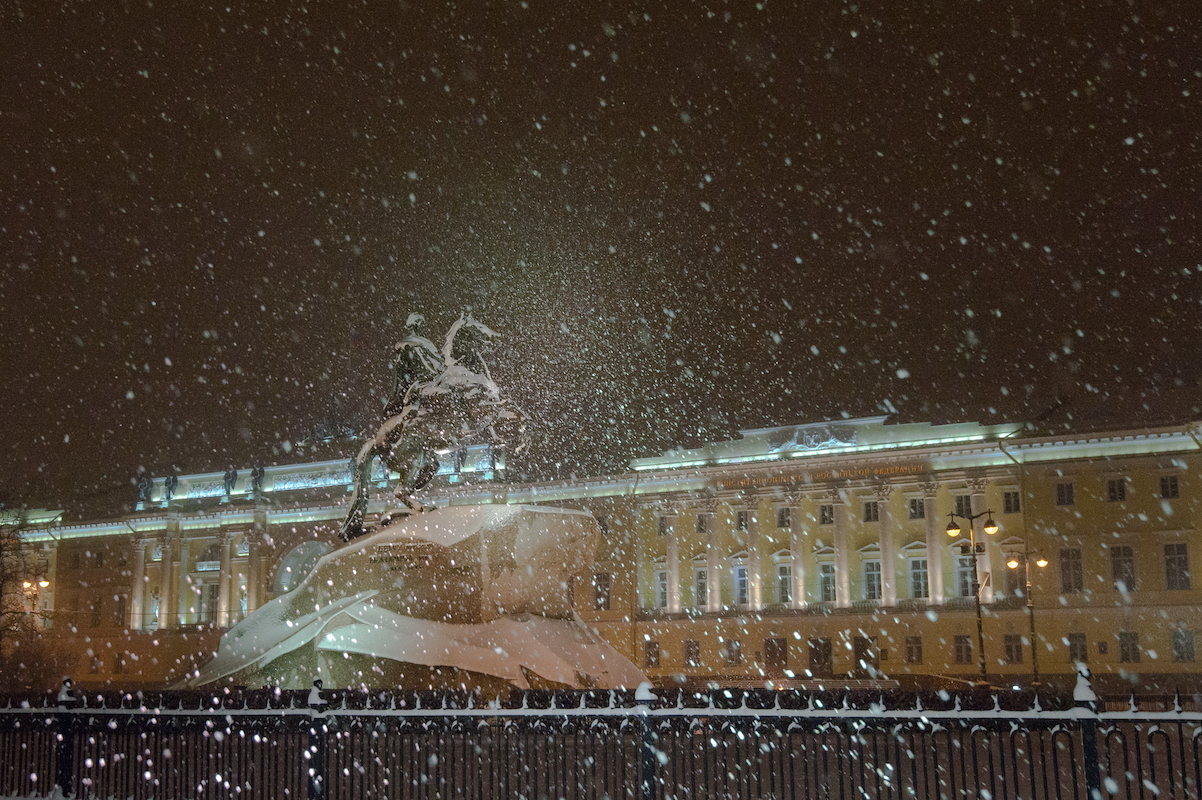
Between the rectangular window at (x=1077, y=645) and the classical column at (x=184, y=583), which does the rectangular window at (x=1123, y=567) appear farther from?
the classical column at (x=184, y=583)

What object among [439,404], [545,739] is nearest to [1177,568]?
→ [439,404]

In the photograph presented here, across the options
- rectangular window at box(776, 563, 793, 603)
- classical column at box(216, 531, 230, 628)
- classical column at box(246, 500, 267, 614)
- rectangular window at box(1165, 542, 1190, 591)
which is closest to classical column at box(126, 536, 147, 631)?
classical column at box(216, 531, 230, 628)

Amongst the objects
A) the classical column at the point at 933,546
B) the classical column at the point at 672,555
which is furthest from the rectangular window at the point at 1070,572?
the classical column at the point at 672,555

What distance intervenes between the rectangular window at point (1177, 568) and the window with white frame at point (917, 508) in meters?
10.2

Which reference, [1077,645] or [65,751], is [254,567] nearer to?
[1077,645]

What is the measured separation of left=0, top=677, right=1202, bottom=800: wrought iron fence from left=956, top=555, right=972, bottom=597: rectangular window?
35425 millimetres

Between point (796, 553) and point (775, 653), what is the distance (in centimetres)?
487

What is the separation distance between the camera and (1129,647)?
136ft

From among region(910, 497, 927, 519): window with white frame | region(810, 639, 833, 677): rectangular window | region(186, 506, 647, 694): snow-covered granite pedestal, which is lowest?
region(810, 639, 833, 677): rectangular window

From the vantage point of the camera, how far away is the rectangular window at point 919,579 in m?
47.1

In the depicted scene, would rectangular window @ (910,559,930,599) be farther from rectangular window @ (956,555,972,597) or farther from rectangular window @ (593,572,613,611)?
rectangular window @ (593,572,613,611)

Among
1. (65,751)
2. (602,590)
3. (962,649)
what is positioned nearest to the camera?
(65,751)

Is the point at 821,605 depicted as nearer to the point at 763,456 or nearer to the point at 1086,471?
the point at 763,456

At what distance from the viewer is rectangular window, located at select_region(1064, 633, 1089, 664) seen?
42562 millimetres
